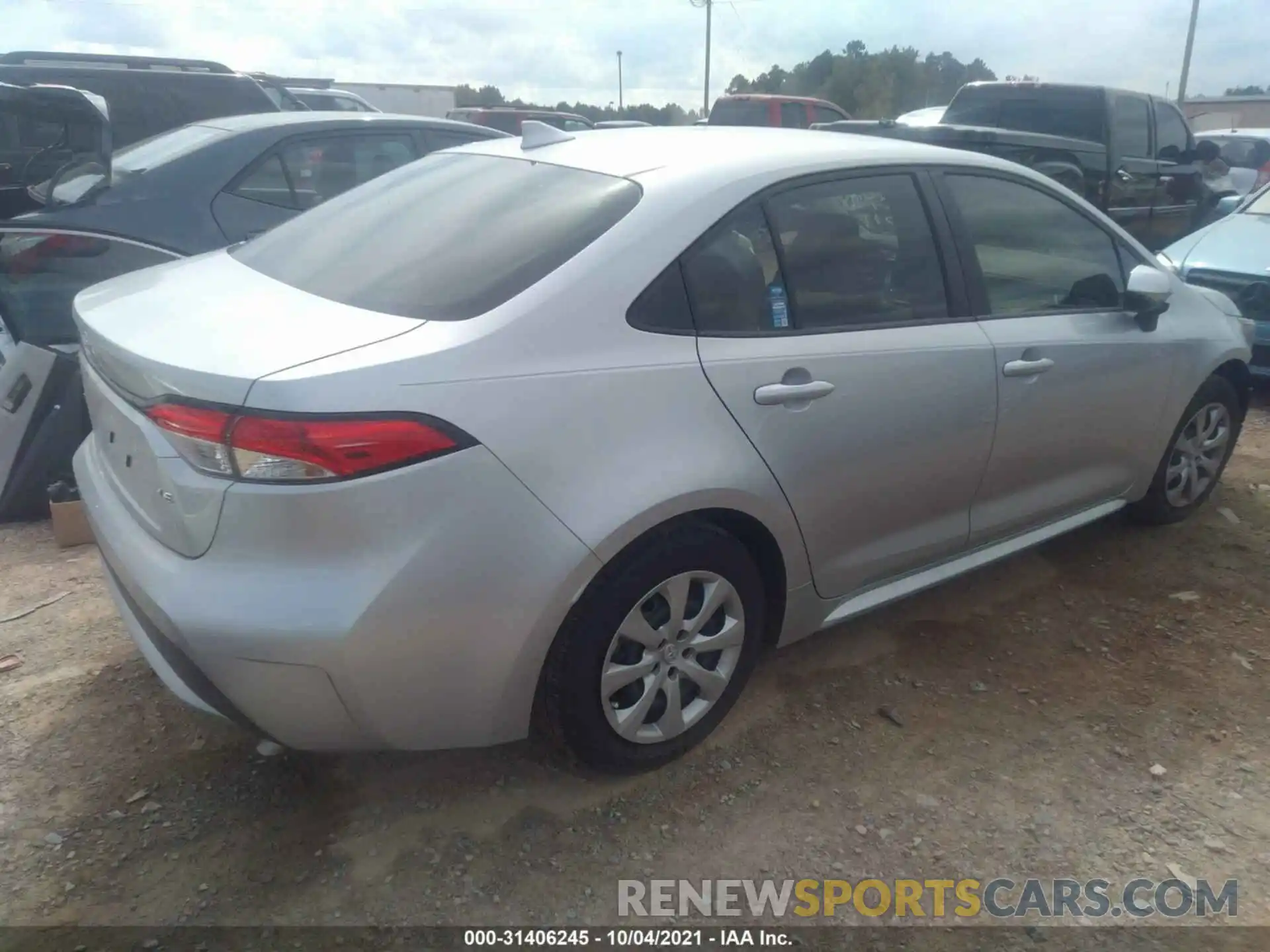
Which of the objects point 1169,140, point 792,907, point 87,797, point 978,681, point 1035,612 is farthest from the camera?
point 1169,140

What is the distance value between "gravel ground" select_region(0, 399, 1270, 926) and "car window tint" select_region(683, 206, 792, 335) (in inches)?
46.2

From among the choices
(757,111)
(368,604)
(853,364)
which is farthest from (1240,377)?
(757,111)

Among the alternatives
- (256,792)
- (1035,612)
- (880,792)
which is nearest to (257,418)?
(256,792)

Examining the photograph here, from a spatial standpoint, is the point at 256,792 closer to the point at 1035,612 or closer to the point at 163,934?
the point at 163,934

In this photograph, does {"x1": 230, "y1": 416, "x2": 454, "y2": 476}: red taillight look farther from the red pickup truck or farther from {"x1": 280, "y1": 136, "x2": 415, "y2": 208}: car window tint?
the red pickup truck

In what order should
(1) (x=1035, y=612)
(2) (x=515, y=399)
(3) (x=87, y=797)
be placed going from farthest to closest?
(1) (x=1035, y=612)
(3) (x=87, y=797)
(2) (x=515, y=399)

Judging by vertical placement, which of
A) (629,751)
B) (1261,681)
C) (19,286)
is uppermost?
(19,286)

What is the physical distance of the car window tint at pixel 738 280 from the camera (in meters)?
2.52

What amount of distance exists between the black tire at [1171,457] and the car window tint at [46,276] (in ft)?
13.7

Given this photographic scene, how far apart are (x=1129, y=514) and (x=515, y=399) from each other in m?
3.21

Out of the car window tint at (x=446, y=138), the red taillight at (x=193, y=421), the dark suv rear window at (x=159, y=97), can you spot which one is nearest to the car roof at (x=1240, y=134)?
the car window tint at (x=446, y=138)

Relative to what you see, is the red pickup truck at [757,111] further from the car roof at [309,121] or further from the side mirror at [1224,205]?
the car roof at [309,121]

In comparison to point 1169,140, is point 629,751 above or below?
below

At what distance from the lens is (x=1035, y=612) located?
12.0ft
